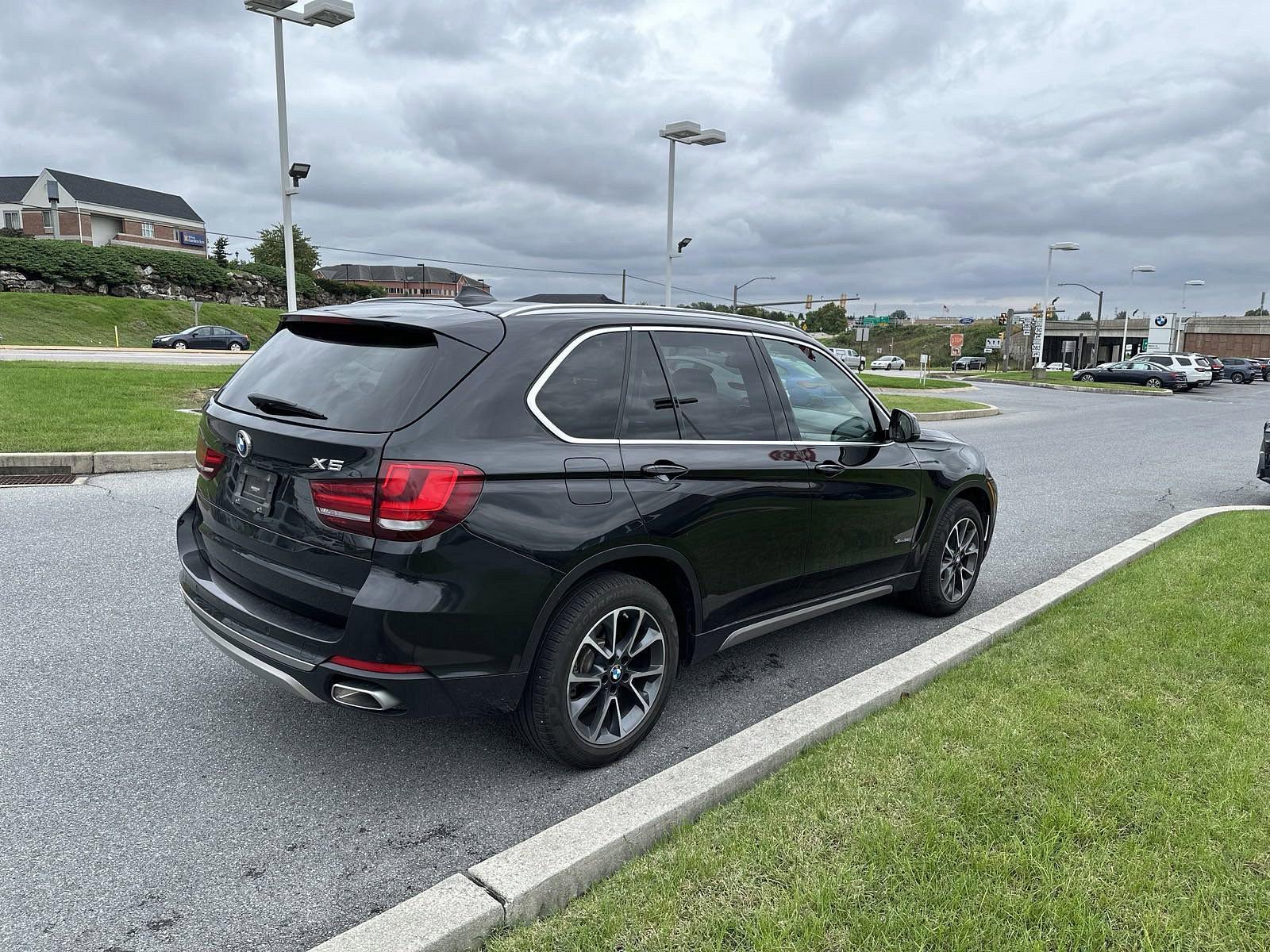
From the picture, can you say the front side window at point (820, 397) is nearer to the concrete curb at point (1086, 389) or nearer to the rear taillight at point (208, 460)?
the rear taillight at point (208, 460)

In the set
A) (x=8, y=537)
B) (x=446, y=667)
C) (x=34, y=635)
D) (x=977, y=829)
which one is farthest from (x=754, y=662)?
(x=8, y=537)

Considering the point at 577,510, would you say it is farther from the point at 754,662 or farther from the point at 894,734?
the point at 754,662

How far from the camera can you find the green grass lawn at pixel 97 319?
42344 millimetres

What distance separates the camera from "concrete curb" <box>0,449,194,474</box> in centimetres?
864

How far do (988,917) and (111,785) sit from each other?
297cm

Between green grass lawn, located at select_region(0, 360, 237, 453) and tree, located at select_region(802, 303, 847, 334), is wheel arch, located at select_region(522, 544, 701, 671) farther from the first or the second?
tree, located at select_region(802, 303, 847, 334)

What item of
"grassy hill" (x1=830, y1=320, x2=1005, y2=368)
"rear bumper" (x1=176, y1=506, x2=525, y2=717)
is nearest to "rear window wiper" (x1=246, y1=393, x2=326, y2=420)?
"rear bumper" (x1=176, y1=506, x2=525, y2=717)

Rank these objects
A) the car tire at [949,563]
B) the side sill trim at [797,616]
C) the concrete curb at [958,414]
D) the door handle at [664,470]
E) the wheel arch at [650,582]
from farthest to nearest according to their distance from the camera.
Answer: the concrete curb at [958,414]
the car tire at [949,563]
the side sill trim at [797,616]
the door handle at [664,470]
the wheel arch at [650,582]

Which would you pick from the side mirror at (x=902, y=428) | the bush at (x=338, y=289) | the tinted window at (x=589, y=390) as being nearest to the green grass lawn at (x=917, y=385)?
the side mirror at (x=902, y=428)

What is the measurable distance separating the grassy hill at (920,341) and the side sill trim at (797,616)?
345 feet

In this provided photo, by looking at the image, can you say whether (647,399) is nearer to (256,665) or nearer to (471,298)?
(471,298)

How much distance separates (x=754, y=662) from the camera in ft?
15.0

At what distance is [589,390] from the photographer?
10.9 ft

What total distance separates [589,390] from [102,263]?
58791mm
